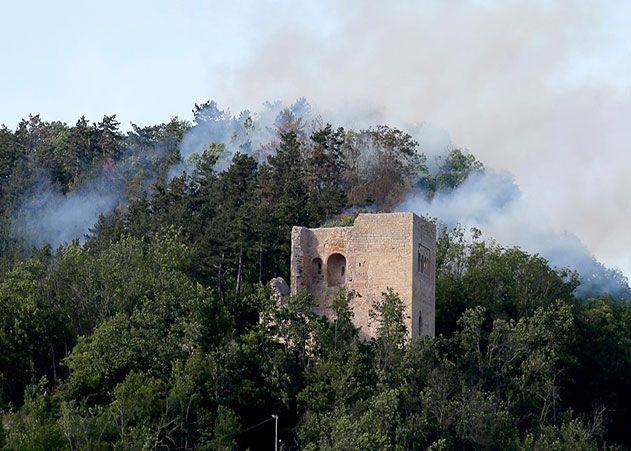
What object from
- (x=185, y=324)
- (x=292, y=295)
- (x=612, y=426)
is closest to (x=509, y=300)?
(x=612, y=426)

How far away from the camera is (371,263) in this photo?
5884 centimetres

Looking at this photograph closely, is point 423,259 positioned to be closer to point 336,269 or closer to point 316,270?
point 336,269

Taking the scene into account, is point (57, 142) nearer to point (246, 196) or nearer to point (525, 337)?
point (246, 196)

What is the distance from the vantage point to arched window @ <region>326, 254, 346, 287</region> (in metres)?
60.2

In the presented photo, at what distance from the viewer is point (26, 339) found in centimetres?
5756

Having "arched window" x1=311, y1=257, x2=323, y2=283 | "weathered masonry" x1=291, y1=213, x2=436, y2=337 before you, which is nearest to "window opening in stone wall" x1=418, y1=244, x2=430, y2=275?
"weathered masonry" x1=291, y1=213, x2=436, y2=337

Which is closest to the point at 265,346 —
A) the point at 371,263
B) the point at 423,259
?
the point at 371,263

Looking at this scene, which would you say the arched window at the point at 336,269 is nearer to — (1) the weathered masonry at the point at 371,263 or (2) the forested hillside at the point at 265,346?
(1) the weathered masonry at the point at 371,263

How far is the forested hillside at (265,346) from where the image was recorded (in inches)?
2080

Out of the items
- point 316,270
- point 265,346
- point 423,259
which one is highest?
point 423,259

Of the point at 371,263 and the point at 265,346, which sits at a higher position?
the point at 371,263

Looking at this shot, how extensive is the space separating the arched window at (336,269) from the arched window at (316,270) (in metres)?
0.33

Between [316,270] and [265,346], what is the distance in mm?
5211

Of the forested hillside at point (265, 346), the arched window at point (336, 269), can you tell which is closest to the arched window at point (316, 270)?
the arched window at point (336, 269)
